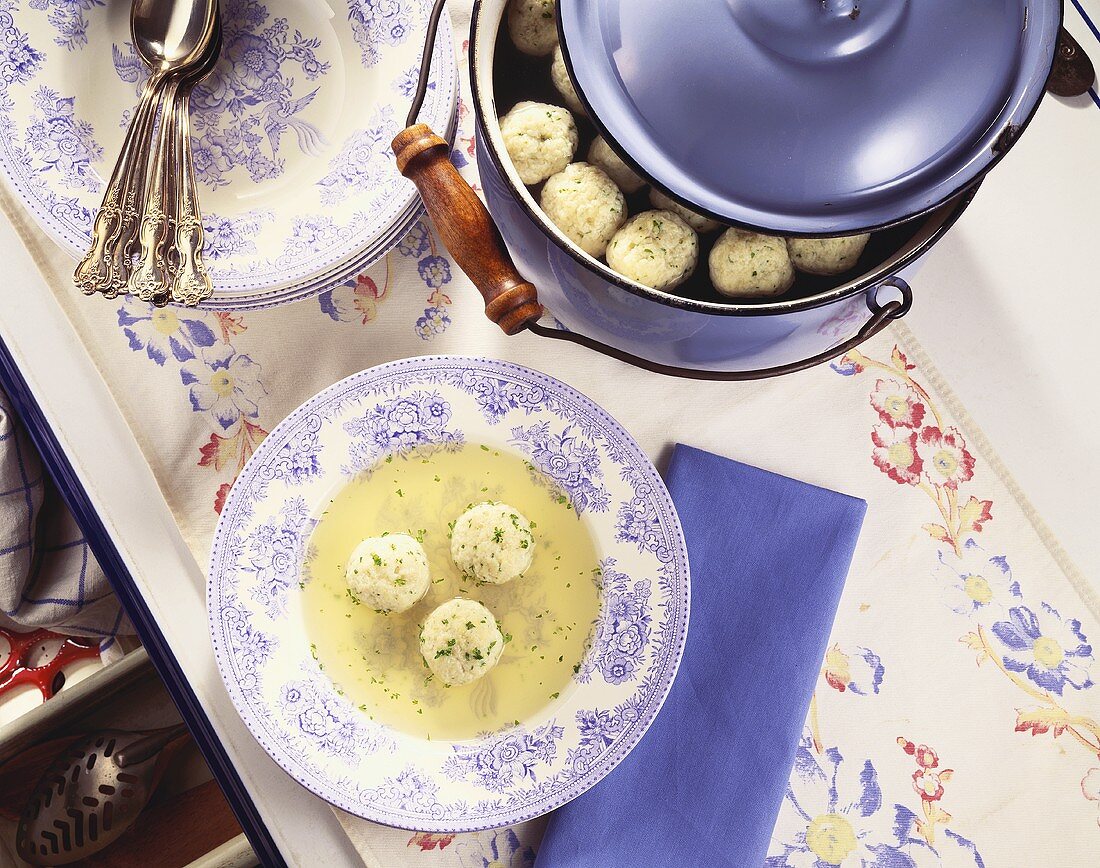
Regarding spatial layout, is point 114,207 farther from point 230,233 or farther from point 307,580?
point 307,580

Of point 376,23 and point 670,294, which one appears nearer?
point 670,294

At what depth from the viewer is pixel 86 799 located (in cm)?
106

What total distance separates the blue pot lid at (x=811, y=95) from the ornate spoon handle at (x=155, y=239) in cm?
43

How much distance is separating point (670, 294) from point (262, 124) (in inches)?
18.3

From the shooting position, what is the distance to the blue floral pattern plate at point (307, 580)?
0.78 m

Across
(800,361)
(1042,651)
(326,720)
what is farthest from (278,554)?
(1042,651)

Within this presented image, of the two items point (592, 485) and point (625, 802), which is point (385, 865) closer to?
point (625, 802)

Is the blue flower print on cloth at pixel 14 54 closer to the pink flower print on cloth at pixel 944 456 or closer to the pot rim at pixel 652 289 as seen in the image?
the pot rim at pixel 652 289

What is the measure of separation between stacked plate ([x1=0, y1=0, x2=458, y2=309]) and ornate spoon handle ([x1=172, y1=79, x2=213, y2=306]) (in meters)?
0.02

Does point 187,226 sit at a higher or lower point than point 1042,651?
higher

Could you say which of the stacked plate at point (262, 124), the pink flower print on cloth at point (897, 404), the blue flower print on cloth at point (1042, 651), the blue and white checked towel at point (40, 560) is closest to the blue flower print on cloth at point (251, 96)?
the stacked plate at point (262, 124)

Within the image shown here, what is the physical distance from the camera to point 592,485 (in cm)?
81

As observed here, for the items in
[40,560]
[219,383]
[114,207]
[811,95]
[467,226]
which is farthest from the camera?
[40,560]

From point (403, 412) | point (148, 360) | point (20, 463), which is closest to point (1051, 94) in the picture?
point (403, 412)
